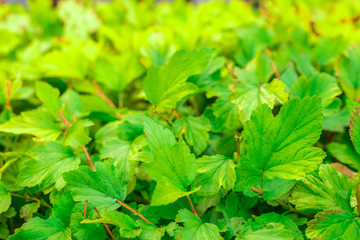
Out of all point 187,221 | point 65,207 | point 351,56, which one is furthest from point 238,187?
point 351,56

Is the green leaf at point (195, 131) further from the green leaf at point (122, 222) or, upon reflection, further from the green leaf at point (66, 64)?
the green leaf at point (66, 64)

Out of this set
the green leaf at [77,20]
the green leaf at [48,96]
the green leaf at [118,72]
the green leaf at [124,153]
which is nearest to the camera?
the green leaf at [124,153]

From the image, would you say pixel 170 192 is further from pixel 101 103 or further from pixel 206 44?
pixel 206 44

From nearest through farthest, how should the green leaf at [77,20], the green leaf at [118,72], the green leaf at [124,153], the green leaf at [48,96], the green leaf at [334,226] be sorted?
the green leaf at [334,226]
the green leaf at [124,153]
the green leaf at [48,96]
the green leaf at [118,72]
the green leaf at [77,20]

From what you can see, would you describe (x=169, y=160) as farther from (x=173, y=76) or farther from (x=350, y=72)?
(x=350, y=72)

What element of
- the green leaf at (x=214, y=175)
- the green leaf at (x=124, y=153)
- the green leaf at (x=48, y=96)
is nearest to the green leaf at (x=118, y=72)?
the green leaf at (x=48, y=96)

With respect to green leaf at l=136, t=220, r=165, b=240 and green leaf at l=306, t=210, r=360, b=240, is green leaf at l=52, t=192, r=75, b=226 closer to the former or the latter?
green leaf at l=136, t=220, r=165, b=240

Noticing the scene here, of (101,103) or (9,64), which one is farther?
(9,64)

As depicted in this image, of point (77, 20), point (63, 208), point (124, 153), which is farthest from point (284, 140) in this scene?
point (77, 20)
